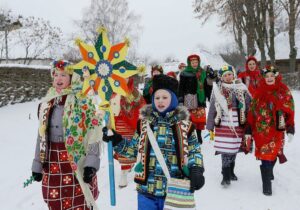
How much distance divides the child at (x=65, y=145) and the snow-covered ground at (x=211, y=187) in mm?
1379

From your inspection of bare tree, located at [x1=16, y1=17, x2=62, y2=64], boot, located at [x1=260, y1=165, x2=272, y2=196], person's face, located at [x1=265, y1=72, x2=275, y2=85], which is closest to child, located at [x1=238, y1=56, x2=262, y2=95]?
person's face, located at [x1=265, y1=72, x2=275, y2=85]

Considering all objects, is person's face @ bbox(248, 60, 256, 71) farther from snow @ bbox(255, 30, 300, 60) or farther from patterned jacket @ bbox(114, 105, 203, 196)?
snow @ bbox(255, 30, 300, 60)

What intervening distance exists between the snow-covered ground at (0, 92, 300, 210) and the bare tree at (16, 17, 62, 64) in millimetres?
12362

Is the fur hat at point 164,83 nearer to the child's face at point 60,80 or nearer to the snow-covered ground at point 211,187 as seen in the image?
the child's face at point 60,80

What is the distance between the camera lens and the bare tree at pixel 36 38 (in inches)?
751

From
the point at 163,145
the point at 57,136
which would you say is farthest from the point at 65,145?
the point at 163,145

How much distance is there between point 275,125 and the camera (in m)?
4.74

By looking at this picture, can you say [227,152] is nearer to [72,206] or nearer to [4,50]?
[72,206]

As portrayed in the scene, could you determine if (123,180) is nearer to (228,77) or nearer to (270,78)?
(228,77)

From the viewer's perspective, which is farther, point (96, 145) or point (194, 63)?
point (194, 63)

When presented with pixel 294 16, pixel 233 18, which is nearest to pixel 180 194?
pixel 233 18

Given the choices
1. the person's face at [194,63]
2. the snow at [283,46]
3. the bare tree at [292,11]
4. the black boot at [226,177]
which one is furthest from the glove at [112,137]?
the snow at [283,46]

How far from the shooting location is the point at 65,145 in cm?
313

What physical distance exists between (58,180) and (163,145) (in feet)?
3.19
